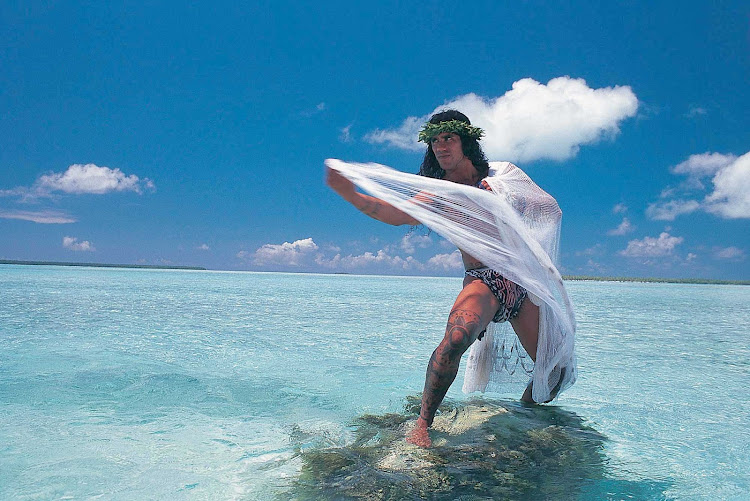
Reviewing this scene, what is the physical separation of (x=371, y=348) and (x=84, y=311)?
7.59m

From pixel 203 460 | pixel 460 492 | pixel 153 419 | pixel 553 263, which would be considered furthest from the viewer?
pixel 153 419

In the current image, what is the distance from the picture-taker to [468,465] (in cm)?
251

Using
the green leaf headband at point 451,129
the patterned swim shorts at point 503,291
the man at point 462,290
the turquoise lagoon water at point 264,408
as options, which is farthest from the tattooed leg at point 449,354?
the green leaf headband at point 451,129

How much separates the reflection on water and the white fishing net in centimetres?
45

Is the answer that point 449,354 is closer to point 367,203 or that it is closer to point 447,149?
point 367,203

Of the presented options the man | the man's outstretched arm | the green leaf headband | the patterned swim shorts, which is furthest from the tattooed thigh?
the green leaf headband

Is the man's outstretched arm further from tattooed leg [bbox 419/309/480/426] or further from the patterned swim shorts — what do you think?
tattooed leg [bbox 419/309/480/426]

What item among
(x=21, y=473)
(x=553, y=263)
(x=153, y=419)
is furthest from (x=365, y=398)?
(x=21, y=473)

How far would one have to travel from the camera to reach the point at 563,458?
9.05 feet

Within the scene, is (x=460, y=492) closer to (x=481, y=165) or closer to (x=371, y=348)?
(x=481, y=165)

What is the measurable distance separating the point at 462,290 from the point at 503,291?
0.24 metres

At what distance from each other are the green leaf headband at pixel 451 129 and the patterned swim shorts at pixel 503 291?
0.86 m

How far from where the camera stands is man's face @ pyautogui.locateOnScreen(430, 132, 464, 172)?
3178 millimetres

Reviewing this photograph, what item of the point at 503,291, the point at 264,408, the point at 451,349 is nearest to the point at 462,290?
the point at 503,291
